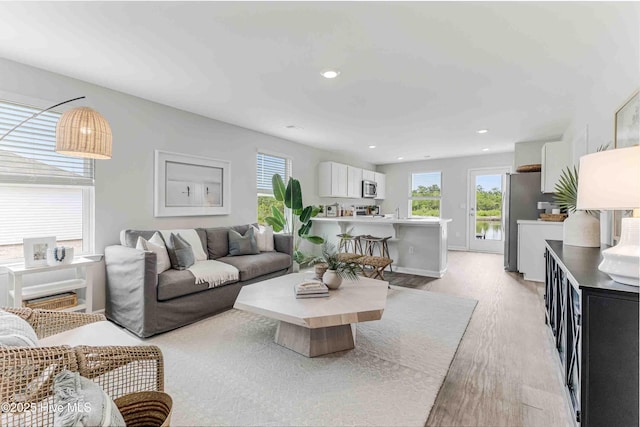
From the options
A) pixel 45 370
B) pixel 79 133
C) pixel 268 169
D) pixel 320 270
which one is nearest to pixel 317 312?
pixel 320 270

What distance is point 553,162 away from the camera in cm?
466

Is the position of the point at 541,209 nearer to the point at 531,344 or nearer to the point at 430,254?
the point at 430,254

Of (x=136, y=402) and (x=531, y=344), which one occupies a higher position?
(x=136, y=402)

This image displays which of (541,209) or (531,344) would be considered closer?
(531,344)

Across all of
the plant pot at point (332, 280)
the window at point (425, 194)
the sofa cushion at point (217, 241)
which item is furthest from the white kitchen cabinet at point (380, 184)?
the plant pot at point (332, 280)

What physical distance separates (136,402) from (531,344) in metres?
2.87

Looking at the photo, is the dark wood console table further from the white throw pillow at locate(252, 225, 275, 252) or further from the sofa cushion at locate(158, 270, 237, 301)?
the white throw pillow at locate(252, 225, 275, 252)

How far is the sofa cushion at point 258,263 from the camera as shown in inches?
139

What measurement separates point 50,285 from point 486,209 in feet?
26.2

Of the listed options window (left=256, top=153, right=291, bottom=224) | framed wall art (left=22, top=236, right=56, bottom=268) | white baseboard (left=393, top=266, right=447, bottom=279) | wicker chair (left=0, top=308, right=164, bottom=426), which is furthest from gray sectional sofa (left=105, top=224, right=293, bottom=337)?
white baseboard (left=393, top=266, right=447, bottom=279)

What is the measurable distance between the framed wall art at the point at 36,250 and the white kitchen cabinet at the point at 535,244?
19.6ft

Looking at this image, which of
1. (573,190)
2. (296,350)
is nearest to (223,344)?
(296,350)

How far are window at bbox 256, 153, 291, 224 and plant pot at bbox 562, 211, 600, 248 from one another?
13.5 feet

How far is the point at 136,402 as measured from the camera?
124cm
